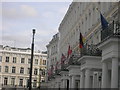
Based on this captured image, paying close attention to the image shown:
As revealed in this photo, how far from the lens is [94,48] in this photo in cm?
2773

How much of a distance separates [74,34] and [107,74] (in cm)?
2779

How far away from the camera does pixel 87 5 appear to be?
40688 mm

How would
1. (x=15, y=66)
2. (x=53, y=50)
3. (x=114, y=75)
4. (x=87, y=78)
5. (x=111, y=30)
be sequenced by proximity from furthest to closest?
(x=15, y=66) < (x=53, y=50) < (x=87, y=78) < (x=111, y=30) < (x=114, y=75)

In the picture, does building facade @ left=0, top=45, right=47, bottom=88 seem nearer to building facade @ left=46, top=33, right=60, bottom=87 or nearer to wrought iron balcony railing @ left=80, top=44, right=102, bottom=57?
building facade @ left=46, top=33, right=60, bottom=87

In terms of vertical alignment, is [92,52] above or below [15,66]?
below

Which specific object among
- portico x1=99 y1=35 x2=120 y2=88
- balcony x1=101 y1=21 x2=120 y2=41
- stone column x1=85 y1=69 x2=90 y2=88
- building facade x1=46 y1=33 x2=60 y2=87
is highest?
building facade x1=46 y1=33 x2=60 y2=87

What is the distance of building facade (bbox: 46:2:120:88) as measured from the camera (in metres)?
21.2

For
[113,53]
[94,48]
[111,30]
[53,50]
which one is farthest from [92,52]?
[53,50]

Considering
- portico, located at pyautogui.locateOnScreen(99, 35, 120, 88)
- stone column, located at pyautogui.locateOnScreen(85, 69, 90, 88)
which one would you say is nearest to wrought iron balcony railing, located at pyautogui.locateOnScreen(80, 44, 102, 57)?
stone column, located at pyautogui.locateOnScreen(85, 69, 90, 88)

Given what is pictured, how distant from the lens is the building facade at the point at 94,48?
69.7 feet

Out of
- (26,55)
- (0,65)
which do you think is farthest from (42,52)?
(0,65)

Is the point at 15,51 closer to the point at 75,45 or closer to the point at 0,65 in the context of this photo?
the point at 0,65

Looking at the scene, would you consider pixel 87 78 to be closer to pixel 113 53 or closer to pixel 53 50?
pixel 113 53

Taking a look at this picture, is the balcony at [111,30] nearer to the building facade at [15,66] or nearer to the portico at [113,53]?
the portico at [113,53]
